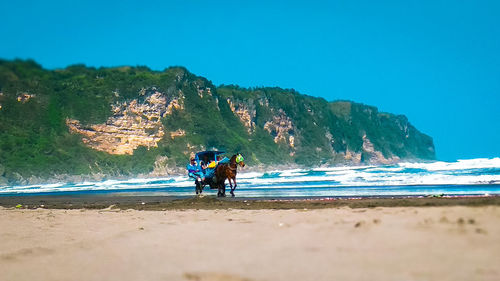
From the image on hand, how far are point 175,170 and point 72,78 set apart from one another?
3478 cm

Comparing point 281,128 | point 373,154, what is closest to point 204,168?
point 281,128

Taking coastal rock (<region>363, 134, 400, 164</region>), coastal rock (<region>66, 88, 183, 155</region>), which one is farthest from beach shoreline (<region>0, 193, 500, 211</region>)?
coastal rock (<region>363, 134, 400, 164</region>)

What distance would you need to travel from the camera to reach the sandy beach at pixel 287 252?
4471 mm

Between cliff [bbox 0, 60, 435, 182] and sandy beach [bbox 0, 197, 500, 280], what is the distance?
303ft

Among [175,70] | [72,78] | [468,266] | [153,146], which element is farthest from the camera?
[175,70]

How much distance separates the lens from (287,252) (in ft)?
17.9

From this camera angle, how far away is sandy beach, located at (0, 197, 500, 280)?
176 inches

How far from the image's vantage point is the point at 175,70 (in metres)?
127

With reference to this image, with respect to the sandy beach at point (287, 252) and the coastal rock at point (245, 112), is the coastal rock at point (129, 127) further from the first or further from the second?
the sandy beach at point (287, 252)

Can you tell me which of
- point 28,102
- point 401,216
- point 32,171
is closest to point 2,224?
point 401,216

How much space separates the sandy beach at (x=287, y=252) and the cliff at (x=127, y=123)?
Result: 92.3m

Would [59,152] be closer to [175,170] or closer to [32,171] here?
[32,171]

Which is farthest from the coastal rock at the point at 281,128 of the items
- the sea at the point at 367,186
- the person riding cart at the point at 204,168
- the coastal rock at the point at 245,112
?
the person riding cart at the point at 204,168

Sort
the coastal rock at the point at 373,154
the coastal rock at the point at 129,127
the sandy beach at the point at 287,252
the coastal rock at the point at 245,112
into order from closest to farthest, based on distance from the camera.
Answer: the sandy beach at the point at 287,252, the coastal rock at the point at 129,127, the coastal rock at the point at 245,112, the coastal rock at the point at 373,154
